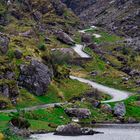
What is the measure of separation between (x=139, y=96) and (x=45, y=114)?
4545 centimetres

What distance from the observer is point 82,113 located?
132 metres

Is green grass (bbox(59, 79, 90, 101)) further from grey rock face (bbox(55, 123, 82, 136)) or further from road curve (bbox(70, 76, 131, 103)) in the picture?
grey rock face (bbox(55, 123, 82, 136))

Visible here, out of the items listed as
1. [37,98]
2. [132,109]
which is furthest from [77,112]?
[132,109]

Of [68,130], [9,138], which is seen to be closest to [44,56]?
[68,130]

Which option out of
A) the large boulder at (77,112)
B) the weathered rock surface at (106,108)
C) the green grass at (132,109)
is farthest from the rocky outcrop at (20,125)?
the green grass at (132,109)

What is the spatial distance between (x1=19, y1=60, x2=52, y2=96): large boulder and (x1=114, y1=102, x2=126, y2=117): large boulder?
19.9m

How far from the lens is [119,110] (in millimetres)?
141125

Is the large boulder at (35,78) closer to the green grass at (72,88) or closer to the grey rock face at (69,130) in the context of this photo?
the green grass at (72,88)

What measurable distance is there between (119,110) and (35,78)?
78.0 ft

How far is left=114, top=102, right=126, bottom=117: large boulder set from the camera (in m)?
140

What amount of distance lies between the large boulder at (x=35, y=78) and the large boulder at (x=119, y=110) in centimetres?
1990

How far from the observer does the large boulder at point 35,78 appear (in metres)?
142

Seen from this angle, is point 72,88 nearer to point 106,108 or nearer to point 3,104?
point 106,108

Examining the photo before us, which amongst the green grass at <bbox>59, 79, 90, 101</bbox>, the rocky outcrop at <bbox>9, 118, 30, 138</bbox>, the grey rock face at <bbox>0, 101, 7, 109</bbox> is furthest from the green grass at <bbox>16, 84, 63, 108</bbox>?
the rocky outcrop at <bbox>9, 118, 30, 138</bbox>
